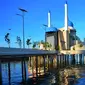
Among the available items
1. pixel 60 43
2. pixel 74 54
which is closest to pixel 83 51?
pixel 74 54

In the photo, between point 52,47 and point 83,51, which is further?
point 52,47

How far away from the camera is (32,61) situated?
115688 mm

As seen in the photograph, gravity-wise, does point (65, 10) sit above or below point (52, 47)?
above

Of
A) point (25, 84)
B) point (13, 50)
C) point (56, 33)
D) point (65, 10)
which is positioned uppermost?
point (65, 10)

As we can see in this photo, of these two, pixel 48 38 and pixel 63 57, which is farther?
pixel 48 38

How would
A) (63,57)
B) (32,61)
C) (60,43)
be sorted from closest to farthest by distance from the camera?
(32,61), (63,57), (60,43)

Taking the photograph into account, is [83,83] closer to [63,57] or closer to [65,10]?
[63,57]

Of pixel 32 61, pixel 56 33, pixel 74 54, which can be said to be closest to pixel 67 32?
pixel 56 33

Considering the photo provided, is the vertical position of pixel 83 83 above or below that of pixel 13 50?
below

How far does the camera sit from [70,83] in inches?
2205

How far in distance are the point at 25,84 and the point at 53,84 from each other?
5296 millimetres

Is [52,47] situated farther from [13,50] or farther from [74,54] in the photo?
[13,50]

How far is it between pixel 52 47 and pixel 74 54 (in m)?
19.3

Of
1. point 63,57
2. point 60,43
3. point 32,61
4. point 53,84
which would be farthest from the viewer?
point 60,43
